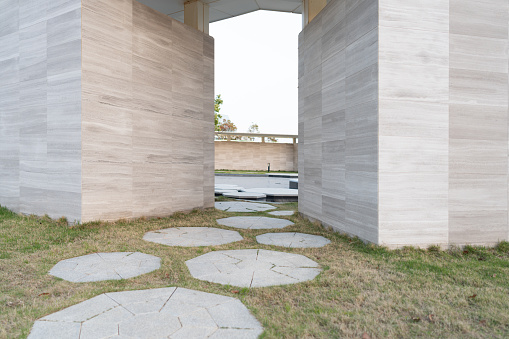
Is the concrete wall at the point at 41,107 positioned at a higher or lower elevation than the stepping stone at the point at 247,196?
higher

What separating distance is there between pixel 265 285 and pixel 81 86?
3.74 m

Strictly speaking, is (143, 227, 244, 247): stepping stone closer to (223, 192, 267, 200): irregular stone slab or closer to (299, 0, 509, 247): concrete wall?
(299, 0, 509, 247): concrete wall

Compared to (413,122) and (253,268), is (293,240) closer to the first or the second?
(253,268)

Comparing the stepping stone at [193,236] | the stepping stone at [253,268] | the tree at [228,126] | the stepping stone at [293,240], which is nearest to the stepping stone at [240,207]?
the stepping stone at [193,236]

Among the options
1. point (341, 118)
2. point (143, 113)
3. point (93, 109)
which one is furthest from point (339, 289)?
point (143, 113)

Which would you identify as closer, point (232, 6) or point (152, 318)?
point (152, 318)

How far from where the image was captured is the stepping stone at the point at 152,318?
6.10ft

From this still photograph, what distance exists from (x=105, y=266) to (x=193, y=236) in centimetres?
150

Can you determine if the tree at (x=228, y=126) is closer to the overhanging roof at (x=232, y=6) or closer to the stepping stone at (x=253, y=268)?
the overhanging roof at (x=232, y=6)

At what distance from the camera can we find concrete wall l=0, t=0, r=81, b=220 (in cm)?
462

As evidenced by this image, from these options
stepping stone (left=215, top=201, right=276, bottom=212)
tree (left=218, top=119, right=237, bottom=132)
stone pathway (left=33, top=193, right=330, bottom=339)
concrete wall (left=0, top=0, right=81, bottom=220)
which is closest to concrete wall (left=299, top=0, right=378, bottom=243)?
stone pathway (left=33, top=193, right=330, bottom=339)

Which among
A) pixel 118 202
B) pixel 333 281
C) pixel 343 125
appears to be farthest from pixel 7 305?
pixel 343 125

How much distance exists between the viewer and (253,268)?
3.05 meters

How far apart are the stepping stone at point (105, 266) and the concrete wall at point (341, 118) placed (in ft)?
8.07
